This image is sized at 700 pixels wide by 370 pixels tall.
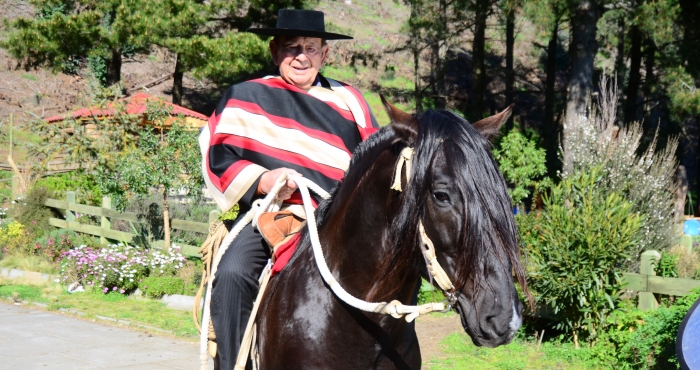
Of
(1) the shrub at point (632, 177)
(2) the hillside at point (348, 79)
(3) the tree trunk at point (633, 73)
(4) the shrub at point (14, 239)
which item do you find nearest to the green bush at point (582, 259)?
(1) the shrub at point (632, 177)

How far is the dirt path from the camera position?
301 inches

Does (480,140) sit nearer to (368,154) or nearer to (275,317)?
(368,154)

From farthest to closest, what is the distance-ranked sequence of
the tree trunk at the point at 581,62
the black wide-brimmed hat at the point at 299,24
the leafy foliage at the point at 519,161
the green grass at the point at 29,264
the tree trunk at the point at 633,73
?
the tree trunk at the point at 633,73 → the tree trunk at the point at 581,62 → the leafy foliage at the point at 519,161 → the green grass at the point at 29,264 → the black wide-brimmed hat at the point at 299,24

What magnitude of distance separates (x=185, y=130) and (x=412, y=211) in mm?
10325

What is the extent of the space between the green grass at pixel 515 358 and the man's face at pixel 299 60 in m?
4.16

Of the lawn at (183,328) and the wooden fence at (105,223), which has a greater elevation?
the wooden fence at (105,223)

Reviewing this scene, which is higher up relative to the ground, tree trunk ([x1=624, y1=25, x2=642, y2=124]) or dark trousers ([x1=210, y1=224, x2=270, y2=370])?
tree trunk ([x1=624, y1=25, x2=642, y2=124])

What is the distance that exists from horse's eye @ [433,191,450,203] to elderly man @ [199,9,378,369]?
3.35 feet

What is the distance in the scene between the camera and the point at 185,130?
12.2 metres

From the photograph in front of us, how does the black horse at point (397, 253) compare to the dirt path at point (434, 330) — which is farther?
the dirt path at point (434, 330)

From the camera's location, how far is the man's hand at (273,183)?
3.23 m

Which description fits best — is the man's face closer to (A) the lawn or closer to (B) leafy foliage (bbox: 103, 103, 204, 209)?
(A) the lawn

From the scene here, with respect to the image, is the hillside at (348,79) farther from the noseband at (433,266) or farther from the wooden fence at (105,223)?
the noseband at (433,266)

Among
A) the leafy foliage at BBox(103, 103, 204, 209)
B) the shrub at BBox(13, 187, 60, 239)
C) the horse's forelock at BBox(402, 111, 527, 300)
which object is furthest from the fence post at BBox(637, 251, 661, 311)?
the shrub at BBox(13, 187, 60, 239)
